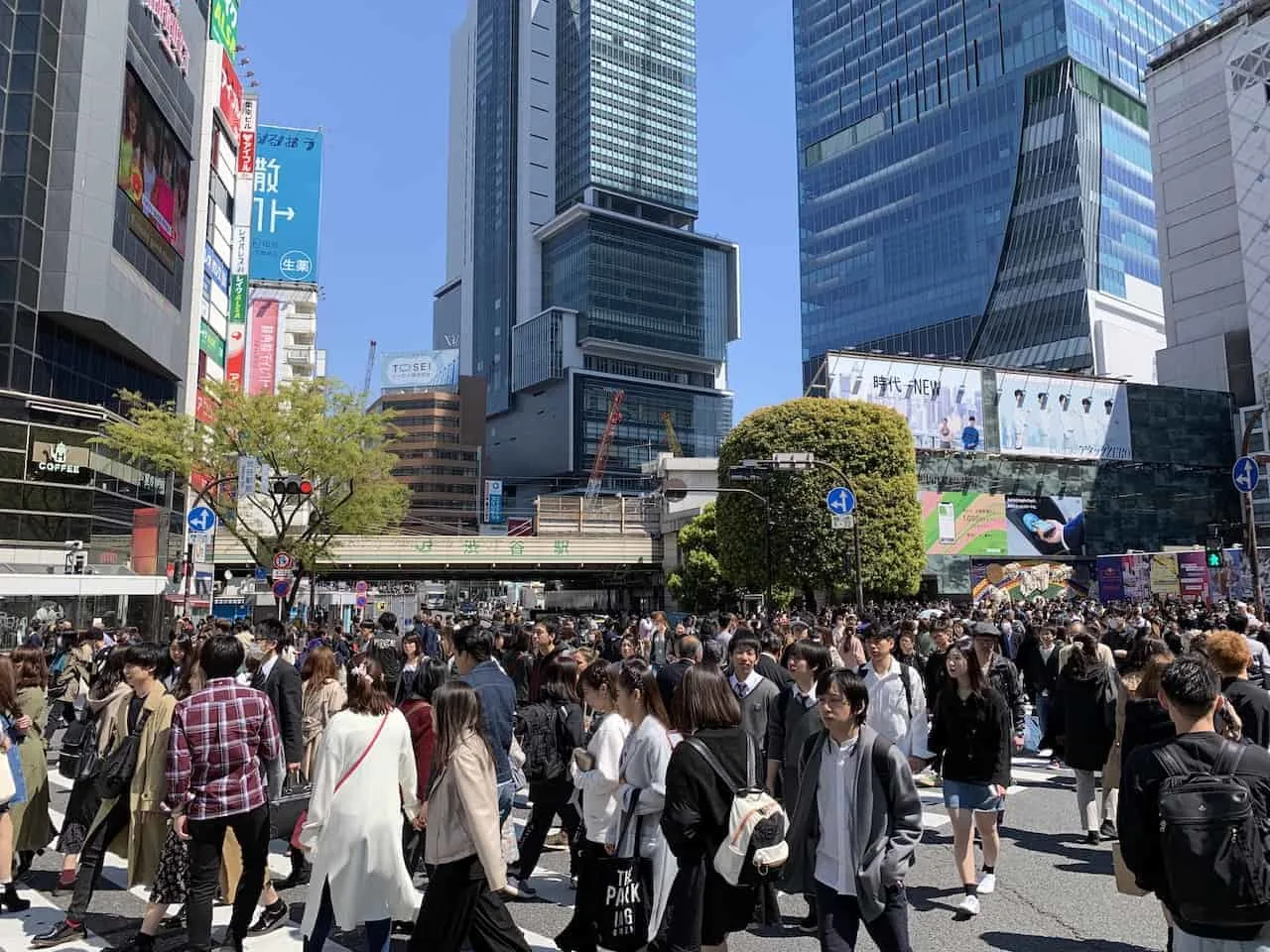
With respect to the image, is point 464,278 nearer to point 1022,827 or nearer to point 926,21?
point 926,21

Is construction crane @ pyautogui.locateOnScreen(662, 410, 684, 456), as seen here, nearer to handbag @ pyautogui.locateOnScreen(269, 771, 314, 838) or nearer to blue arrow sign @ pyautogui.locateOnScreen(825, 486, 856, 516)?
blue arrow sign @ pyautogui.locateOnScreen(825, 486, 856, 516)

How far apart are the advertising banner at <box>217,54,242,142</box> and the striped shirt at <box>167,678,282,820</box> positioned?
52.1 m

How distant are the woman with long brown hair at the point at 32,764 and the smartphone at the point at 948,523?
45663 mm

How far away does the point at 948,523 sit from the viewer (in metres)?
48.0

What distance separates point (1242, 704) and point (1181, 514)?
5942 centimetres

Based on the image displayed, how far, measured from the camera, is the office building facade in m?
151

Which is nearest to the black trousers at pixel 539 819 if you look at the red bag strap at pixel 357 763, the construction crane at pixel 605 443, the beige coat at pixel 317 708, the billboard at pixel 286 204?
the beige coat at pixel 317 708

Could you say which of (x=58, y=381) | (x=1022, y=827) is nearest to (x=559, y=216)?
(x=58, y=381)

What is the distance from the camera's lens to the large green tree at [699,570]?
5194 cm


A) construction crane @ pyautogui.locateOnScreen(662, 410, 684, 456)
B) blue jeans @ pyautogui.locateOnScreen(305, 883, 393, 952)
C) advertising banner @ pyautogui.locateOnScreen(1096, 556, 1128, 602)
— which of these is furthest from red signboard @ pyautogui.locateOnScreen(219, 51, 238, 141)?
construction crane @ pyautogui.locateOnScreen(662, 410, 684, 456)

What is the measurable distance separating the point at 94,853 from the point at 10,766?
30.6 inches

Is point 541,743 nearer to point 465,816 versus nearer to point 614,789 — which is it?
point 614,789

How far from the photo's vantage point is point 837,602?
40594mm

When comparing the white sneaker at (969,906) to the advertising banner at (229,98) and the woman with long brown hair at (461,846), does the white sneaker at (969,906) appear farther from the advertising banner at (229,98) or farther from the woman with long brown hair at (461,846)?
the advertising banner at (229,98)
